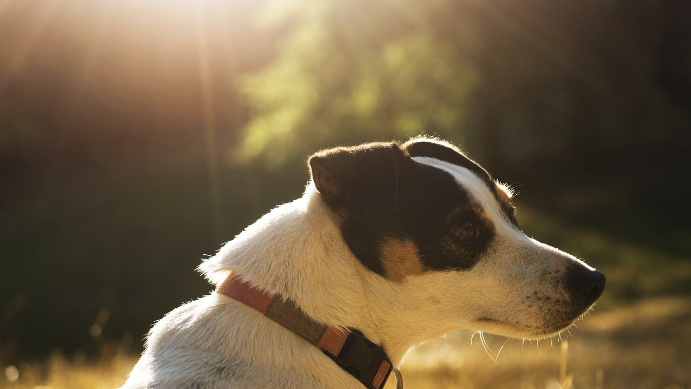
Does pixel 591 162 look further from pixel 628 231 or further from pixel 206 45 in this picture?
pixel 206 45

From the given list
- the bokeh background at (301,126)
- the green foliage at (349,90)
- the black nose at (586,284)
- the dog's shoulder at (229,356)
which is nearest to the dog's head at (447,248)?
the black nose at (586,284)

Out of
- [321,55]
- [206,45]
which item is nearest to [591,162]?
[321,55]

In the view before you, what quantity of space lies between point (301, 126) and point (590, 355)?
14490 mm

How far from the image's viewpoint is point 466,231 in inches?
122

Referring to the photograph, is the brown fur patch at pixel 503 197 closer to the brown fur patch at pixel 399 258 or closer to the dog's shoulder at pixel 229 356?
the brown fur patch at pixel 399 258

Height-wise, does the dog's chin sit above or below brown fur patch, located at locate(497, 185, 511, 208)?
below

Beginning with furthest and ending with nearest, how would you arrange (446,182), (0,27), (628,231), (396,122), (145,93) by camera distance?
(145,93), (396,122), (0,27), (628,231), (446,182)

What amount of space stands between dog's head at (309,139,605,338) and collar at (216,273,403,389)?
35 centimetres

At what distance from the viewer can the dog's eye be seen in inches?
121

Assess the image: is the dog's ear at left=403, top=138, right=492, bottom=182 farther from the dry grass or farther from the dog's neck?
the dry grass

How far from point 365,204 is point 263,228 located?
0.54m

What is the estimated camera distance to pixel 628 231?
18.2m

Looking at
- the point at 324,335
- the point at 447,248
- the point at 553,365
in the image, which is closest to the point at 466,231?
the point at 447,248

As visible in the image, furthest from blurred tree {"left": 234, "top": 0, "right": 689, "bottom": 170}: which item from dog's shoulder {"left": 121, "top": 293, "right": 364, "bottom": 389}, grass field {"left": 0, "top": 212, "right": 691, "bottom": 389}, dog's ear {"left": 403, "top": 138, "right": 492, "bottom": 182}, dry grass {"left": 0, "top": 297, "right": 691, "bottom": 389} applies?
dog's shoulder {"left": 121, "top": 293, "right": 364, "bottom": 389}
